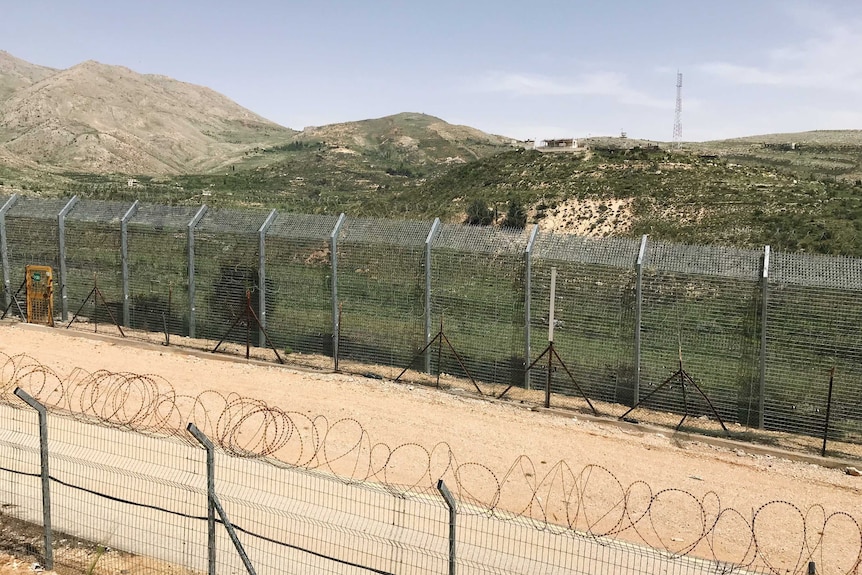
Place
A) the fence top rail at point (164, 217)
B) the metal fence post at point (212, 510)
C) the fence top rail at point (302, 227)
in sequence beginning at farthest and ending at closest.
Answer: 1. the fence top rail at point (164, 217)
2. the fence top rail at point (302, 227)
3. the metal fence post at point (212, 510)

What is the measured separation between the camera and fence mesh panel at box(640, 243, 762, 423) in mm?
11203

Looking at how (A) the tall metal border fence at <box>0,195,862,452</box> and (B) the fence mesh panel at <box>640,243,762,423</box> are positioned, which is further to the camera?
(B) the fence mesh panel at <box>640,243,762,423</box>

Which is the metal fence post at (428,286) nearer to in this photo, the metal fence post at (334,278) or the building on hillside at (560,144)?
the metal fence post at (334,278)

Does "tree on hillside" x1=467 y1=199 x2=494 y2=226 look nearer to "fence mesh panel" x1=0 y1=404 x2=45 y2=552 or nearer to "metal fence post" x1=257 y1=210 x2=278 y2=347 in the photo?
"metal fence post" x1=257 y1=210 x2=278 y2=347

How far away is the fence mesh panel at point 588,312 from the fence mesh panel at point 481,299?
0.38m

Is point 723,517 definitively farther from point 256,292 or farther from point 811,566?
point 256,292

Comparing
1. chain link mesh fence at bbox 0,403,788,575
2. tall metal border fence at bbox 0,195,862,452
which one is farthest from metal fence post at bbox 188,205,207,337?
chain link mesh fence at bbox 0,403,788,575

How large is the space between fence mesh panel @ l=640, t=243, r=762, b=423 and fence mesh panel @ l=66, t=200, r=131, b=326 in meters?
12.5

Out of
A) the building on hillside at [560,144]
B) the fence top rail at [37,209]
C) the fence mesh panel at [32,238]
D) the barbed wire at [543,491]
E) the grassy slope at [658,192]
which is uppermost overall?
the building on hillside at [560,144]

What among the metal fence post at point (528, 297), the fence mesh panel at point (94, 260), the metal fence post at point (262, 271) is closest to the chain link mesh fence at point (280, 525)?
the metal fence post at point (528, 297)

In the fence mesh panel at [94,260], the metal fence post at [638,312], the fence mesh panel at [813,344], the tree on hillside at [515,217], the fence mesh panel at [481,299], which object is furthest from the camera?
the tree on hillside at [515,217]

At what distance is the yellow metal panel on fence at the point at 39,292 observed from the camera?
1709 centimetres

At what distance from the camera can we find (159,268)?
1647 centimetres

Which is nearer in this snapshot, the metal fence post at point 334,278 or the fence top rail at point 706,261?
the fence top rail at point 706,261
